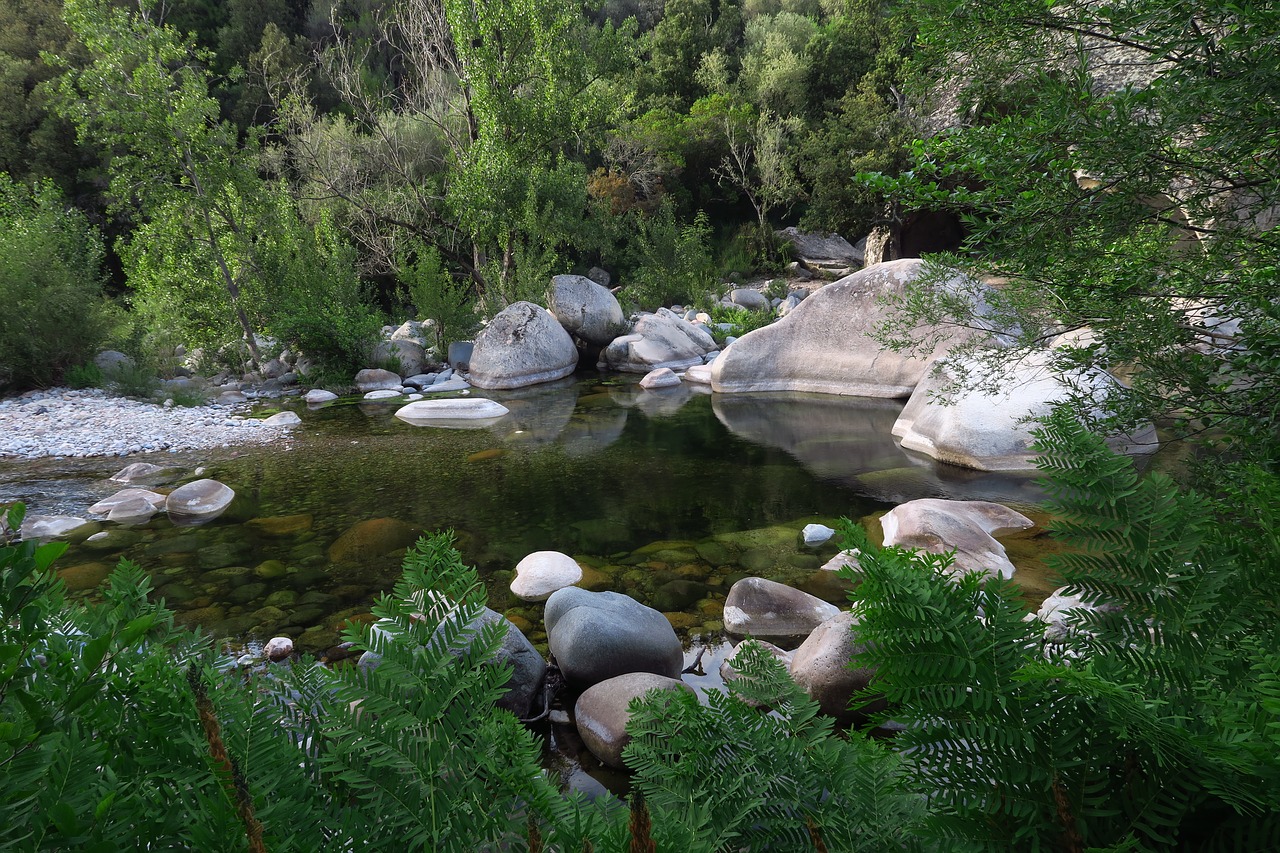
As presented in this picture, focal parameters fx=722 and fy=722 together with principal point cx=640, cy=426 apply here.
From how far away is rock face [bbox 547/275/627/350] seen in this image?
58.6 feet

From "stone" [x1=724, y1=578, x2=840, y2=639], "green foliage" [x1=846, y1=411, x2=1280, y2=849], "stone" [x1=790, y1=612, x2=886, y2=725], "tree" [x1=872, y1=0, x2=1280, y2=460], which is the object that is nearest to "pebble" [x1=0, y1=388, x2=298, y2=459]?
"stone" [x1=724, y1=578, x2=840, y2=639]

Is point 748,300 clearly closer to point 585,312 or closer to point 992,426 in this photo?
point 585,312

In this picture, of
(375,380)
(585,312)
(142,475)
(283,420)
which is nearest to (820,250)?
(585,312)

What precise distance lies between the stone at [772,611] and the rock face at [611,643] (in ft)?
1.97

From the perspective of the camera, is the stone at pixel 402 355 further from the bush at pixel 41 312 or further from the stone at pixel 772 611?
the stone at pixel 772 611

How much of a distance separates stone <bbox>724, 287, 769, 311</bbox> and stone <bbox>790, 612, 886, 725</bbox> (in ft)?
59.2

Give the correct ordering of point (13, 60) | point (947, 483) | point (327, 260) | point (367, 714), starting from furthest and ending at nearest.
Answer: point (13, 60)
point (327, 260)
point (947, 483)
point (367, 714)

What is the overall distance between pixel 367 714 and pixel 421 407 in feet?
41.0

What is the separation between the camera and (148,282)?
15.7 metres

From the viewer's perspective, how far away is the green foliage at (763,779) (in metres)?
0.90

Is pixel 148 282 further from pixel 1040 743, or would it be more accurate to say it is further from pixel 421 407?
pixel 1040 743

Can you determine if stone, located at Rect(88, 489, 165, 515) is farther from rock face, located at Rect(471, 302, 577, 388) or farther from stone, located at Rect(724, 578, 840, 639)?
rock face, located at Rect(471, 302, 577, 388)

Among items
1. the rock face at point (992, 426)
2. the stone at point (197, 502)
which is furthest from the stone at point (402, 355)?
the rock face at point (992, 426)

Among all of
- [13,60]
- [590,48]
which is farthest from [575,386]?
[13,60]
